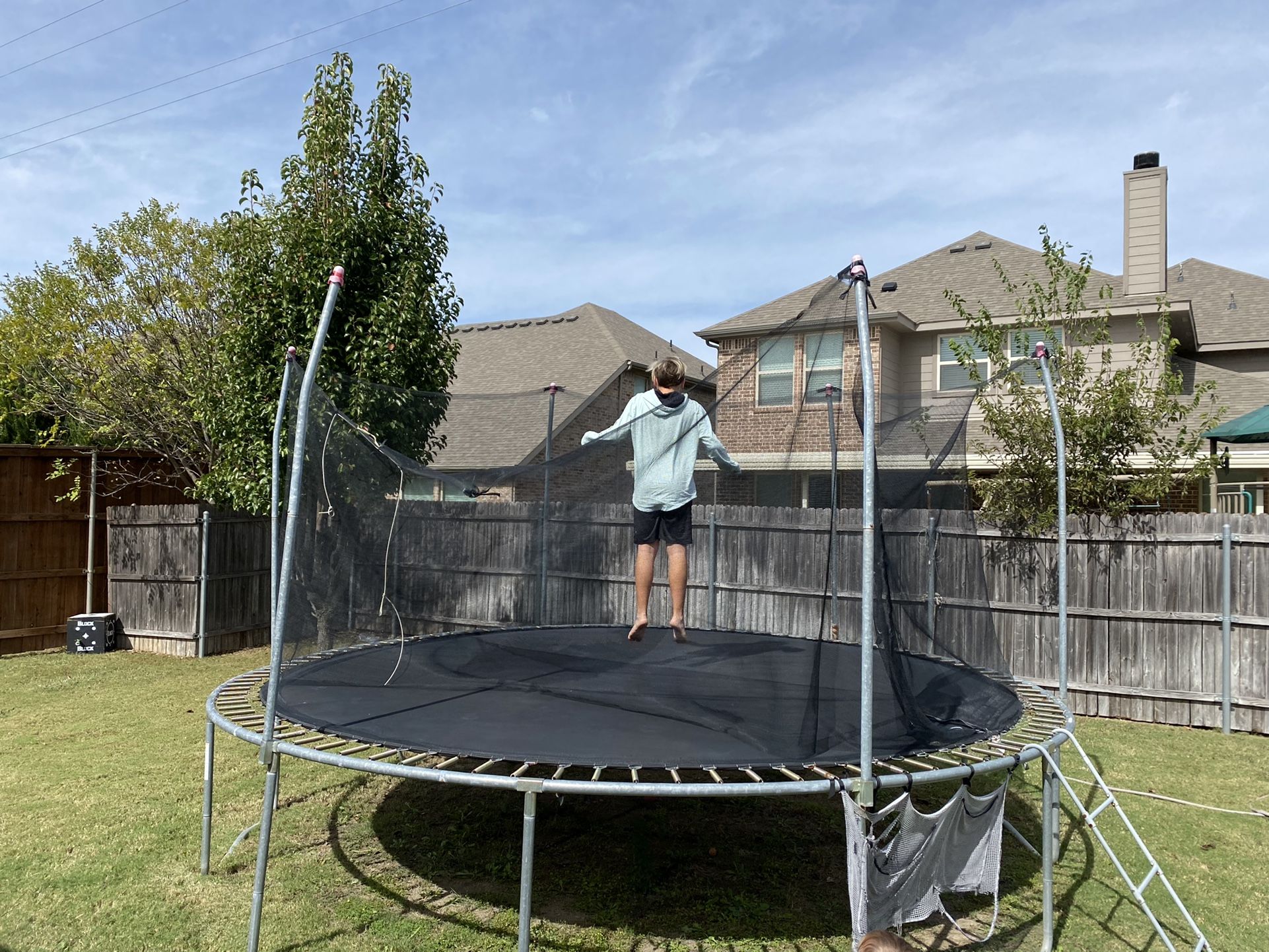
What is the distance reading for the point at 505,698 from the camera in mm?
3258

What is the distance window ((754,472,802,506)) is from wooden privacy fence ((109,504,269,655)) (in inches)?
206

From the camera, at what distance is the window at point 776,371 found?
2.63 m

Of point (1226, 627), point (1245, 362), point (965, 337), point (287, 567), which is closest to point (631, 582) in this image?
point (287, 567)

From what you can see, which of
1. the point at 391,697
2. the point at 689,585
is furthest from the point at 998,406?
the point at 391,697

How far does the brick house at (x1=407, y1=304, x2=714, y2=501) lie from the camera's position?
3.69 metres

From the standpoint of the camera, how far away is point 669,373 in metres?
3.21

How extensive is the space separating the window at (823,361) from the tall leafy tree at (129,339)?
20.3ft

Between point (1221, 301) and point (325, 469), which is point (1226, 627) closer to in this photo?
point (325, 469)

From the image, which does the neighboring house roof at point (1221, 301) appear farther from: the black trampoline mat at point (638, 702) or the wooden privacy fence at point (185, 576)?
the wooden privacy fence at point (185, 576)

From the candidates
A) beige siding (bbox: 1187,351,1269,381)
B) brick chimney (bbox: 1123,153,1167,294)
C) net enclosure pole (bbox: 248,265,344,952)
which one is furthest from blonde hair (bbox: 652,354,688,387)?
beige siding (bbox: 1187,351,1269,381)

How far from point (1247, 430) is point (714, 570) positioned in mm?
3633

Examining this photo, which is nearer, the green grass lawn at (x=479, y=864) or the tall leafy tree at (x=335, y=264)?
the green grass lawn at (x=479, y=864)

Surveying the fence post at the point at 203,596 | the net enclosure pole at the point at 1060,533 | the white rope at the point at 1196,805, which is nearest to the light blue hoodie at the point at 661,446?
the net enclosure pole at the point at 1060,533

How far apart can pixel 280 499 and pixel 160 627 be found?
2794 millimetres
